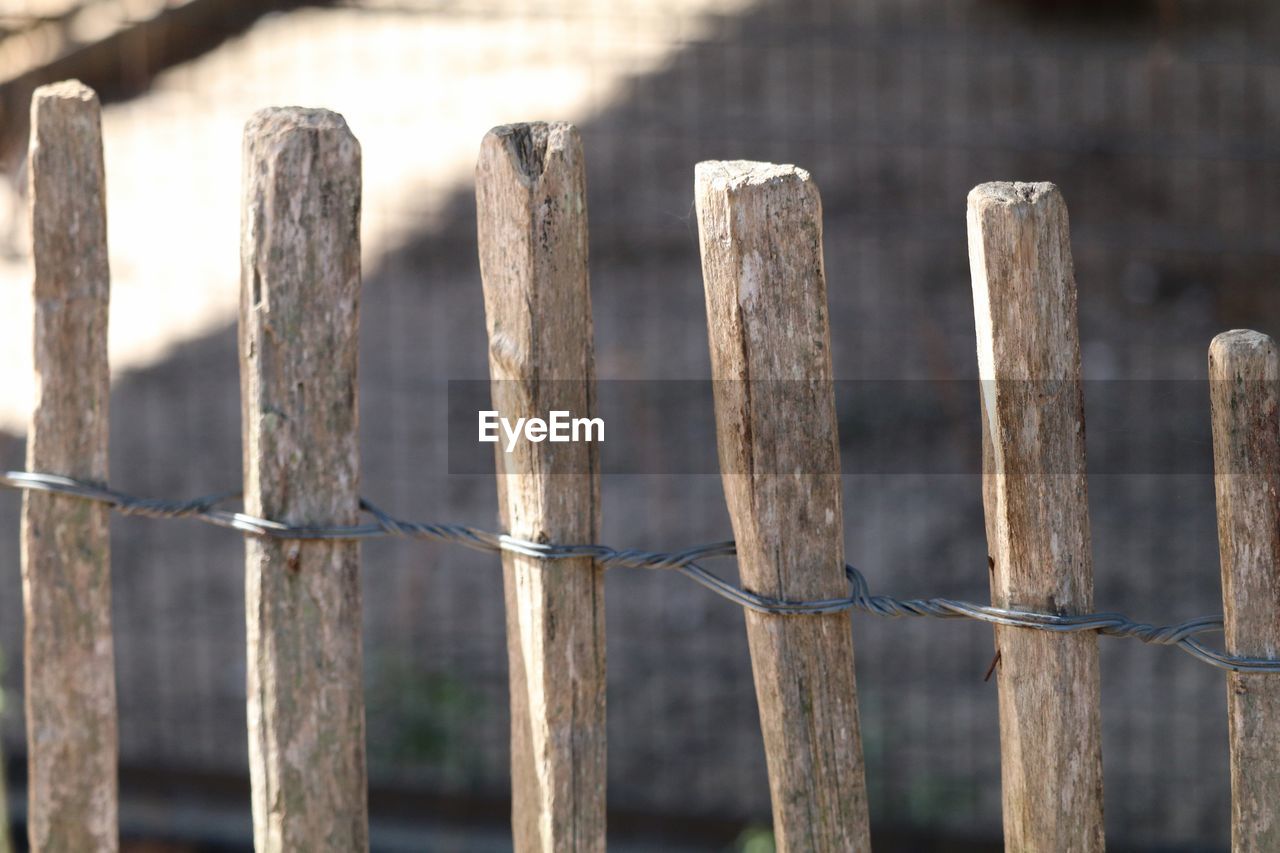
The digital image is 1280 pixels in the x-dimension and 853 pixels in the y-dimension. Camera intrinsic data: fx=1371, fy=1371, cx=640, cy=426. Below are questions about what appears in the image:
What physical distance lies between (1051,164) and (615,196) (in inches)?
80.8

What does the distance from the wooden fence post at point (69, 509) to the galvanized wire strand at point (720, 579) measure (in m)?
0.06

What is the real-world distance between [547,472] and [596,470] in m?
0.06

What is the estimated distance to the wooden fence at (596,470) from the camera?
1.39 meters

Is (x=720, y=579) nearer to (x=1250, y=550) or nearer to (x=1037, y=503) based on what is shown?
(x=1037, y=503)

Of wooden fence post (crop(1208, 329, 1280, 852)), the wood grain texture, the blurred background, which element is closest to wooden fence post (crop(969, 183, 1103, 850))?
wooden fence post (crop(1208, 329, 1280, 852))

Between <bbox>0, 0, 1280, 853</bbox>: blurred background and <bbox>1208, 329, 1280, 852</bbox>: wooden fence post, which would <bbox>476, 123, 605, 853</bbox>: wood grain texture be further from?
<bbox>0, 0, 1280, 853</bbox>: blurred background

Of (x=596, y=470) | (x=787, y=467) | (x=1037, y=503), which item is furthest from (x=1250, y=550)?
(x=596, y=470)

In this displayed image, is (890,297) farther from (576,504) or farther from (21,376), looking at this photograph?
(576,504)

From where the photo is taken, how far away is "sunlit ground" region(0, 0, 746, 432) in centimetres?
560

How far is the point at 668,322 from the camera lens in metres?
5.46

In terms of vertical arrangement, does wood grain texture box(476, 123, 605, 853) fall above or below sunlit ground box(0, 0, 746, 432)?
below

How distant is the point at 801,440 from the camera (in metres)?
1.43

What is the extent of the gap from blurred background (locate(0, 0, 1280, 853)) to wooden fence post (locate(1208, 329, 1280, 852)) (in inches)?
72.0

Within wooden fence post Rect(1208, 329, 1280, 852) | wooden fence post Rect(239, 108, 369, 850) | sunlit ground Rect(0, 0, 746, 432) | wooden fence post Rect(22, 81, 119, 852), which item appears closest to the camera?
wooden fence post Rect(1208, 329, 1280, 852)
